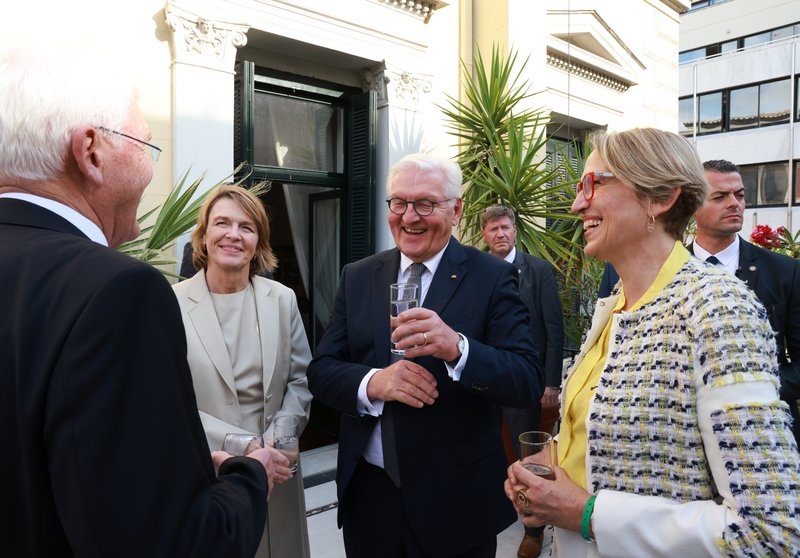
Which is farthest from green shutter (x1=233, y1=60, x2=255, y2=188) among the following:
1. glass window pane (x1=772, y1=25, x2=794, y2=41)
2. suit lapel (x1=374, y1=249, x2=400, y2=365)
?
glass window pane (x1=772, y1=25, x2=794, y2=41)

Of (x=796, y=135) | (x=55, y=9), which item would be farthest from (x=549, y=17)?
(x=796, y=135)

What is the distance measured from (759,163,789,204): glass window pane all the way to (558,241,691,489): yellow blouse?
29.1m

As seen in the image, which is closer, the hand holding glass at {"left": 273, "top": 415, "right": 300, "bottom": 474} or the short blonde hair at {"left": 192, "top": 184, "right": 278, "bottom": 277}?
the hand holding glass at {"left": 273, "top": 415, "right": 300, "bottom": 474}

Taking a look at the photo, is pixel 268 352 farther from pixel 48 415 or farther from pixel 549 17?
pixel 549 17

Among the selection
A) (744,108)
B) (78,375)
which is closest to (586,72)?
(78,375)

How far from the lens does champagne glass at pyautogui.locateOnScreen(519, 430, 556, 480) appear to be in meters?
1.51

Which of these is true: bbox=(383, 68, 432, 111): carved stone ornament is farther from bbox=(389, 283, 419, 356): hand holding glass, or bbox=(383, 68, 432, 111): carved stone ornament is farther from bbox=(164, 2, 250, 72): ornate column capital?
bbox=(389, 283, 419, 356): hand holding glass

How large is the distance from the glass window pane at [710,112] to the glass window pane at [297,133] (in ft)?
90.7

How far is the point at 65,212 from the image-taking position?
3.51 feet

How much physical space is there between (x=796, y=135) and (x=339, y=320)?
95.9 ft

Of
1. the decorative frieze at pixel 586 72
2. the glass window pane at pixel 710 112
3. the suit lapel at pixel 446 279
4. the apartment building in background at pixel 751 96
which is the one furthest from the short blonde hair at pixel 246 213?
the glass window pane at pixel 710 112

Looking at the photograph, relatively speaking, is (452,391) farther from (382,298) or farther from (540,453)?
(540,453)

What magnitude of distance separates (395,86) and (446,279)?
423 centimetres

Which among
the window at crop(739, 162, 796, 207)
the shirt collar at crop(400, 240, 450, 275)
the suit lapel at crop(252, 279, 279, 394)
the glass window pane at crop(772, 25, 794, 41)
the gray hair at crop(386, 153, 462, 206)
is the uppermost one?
the glass window pane at crop(772, 25, 794, 41)
